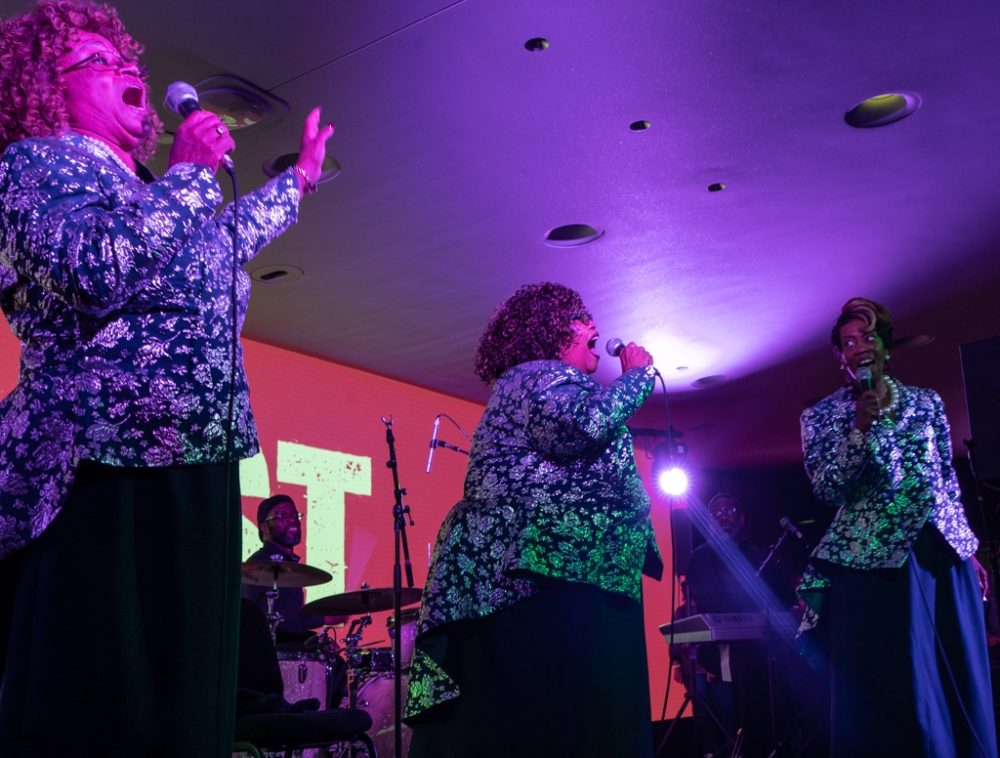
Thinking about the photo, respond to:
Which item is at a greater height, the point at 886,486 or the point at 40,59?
the point at 40,59

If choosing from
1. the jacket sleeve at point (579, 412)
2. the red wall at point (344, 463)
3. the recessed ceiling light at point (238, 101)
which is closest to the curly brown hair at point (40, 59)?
the jacket sleeve at point (579, 412)

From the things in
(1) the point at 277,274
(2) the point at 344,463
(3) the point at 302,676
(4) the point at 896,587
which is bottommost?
(3) the point at 302,676

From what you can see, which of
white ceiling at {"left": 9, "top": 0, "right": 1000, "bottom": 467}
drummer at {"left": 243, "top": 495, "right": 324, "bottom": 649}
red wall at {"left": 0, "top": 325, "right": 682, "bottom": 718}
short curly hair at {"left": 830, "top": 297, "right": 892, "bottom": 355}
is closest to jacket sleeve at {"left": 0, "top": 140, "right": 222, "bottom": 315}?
short curly hair at {"left": 830, "top": 297, "right": 892, "bottom": 355}

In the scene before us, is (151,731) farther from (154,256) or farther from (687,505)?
(687,505)

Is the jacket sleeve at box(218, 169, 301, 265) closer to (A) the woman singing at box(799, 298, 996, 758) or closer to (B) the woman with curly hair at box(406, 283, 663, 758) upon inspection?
(B) the woman with curly hair at box(406, 283, 663, 758)

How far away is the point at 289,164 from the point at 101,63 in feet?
12.5

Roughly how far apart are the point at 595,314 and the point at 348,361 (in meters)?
2.26

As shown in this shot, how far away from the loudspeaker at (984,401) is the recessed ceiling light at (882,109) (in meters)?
1.38

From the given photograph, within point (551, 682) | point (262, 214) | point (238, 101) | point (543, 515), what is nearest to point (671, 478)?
point (543, 515)

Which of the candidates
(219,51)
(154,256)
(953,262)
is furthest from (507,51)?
(953,262)

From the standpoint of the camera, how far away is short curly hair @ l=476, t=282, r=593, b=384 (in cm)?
275

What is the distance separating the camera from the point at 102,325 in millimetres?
1346

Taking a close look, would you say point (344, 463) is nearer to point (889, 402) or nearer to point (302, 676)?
point (302, 676)

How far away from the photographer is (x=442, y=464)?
9.27 meters
